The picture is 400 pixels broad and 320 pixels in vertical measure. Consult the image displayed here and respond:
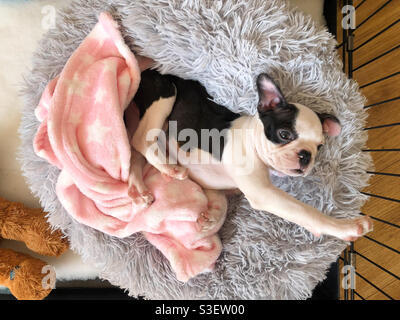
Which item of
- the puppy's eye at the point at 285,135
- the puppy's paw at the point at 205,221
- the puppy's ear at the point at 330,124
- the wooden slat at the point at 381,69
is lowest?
the puppy's paw at the point at 205,221

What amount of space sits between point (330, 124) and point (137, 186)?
701mm

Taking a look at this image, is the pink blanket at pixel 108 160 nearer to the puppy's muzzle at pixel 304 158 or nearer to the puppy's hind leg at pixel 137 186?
the puppy's hind leg at pixel 137 186

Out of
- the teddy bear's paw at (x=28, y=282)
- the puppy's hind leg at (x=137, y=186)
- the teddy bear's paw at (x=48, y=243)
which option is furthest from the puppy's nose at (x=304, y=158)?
the teddy bear's paw at (x=28, y=282)

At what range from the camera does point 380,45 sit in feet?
5.37

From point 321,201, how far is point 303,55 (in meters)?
0.53

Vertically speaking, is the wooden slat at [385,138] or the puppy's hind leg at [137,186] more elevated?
the wooden slat at [385,138]

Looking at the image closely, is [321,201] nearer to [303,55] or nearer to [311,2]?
[303,55]

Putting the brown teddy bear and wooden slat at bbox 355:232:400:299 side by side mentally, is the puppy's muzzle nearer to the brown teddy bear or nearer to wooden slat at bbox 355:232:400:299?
wooden slat at bbox 355:232:400:299

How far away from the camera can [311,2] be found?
1.60 metres

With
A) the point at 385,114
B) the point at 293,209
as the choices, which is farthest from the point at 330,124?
the point at 385,114

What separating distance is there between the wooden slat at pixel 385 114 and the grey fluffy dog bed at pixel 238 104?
0.43 m

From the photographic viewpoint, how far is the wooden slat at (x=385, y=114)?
1645 mm

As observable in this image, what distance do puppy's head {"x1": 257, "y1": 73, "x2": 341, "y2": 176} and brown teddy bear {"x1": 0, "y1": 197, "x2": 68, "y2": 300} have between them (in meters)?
1.12

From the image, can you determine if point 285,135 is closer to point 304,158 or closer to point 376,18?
point 304,158
